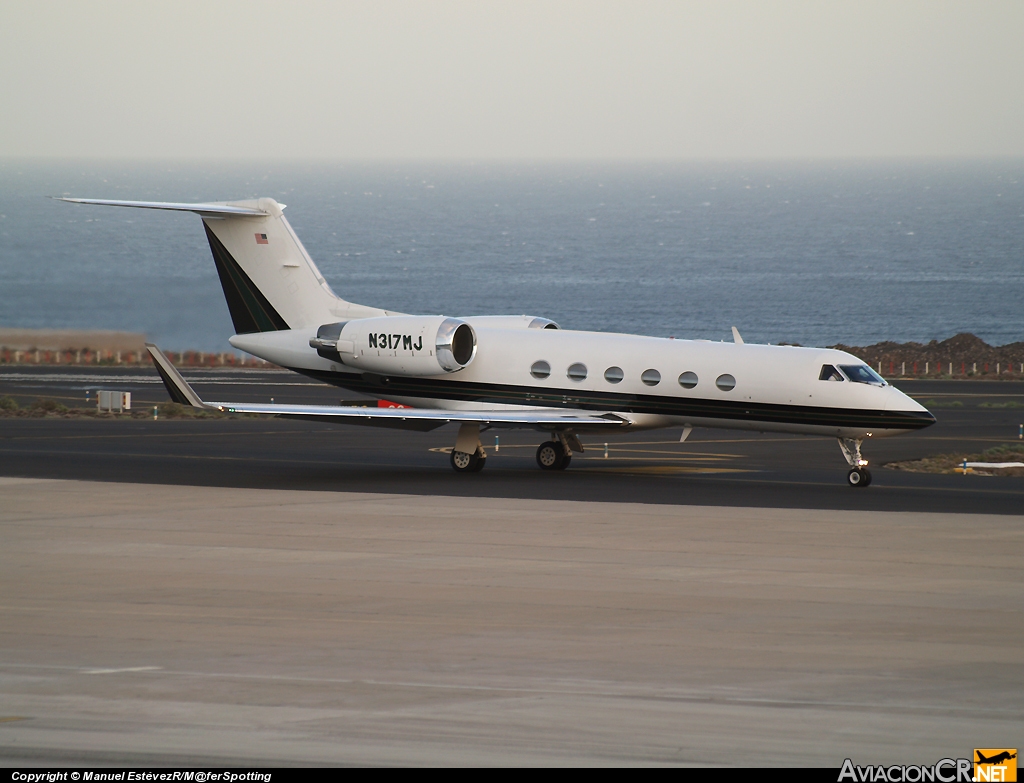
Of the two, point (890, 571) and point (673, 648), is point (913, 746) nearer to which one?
point (673, 648)

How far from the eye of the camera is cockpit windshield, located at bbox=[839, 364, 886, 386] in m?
27.9

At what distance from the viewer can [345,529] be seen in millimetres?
21797

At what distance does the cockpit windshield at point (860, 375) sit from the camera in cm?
2786

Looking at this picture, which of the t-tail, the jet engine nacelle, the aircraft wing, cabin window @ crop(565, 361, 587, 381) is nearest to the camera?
the aircraft wing

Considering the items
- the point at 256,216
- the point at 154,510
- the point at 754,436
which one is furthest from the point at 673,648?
the point at 754,436

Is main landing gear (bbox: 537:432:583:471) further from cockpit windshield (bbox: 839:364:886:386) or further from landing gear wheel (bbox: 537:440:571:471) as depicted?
cockpit windshield (bbox: 839:364:886:386)

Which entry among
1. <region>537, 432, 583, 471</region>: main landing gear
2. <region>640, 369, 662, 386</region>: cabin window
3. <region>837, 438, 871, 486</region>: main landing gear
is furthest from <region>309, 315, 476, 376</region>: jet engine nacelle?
<region>837, 438, 871, 486</region>: main landing gear

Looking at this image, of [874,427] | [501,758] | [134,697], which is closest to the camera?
[501,758]

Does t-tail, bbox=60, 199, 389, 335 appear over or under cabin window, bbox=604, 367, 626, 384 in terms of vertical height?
over

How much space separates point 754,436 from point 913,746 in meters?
29.5

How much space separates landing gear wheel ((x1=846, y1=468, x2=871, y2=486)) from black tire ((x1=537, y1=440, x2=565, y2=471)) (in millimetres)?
6551

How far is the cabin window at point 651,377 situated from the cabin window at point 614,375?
17.7 inches

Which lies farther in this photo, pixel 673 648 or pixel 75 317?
pixel 75 317

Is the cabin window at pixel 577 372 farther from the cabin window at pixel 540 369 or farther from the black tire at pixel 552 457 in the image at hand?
the black tire at pixel 552 457
